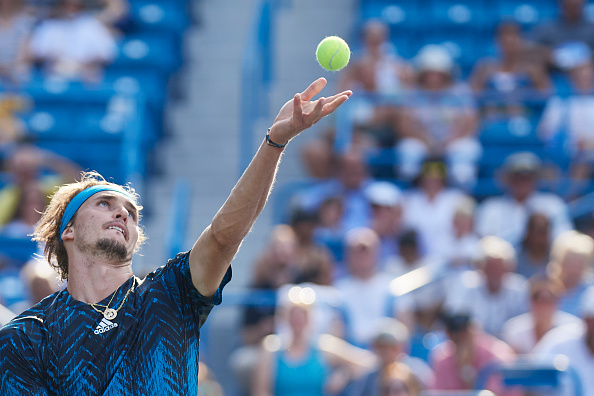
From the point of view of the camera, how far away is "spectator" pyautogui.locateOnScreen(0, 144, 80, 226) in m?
8.34

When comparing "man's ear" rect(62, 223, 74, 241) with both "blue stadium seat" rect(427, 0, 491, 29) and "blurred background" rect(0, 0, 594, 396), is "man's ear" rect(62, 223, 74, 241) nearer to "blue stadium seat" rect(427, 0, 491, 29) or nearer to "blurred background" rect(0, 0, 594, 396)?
"blurred background" rect(0, 0, 594, 396)

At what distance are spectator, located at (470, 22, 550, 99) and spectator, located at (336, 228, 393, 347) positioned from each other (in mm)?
2989

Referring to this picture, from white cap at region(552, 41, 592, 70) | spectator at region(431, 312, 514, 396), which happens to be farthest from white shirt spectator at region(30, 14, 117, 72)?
spectator at region(431, 312, 514, 396)

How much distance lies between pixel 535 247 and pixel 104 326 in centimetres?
532

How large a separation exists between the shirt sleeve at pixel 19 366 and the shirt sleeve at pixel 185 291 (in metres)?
0.51

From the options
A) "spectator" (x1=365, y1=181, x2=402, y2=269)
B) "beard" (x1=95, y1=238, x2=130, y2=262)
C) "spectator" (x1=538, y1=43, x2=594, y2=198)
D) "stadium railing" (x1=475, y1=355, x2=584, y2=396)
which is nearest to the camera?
"beard" (x1=95, y1=238, x2=130, y2=262)

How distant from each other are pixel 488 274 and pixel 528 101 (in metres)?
2.72

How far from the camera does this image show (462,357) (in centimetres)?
645

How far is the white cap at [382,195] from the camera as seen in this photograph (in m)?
8.18

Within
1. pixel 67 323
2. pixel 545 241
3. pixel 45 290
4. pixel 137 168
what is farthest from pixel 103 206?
pixel 137 168

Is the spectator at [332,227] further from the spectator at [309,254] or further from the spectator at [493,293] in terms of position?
the spectator at [493,293]

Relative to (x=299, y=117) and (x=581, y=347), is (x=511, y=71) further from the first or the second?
(x=299, y=117)

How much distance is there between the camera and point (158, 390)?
304 centimetres

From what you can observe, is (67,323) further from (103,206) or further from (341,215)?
(341,215)
